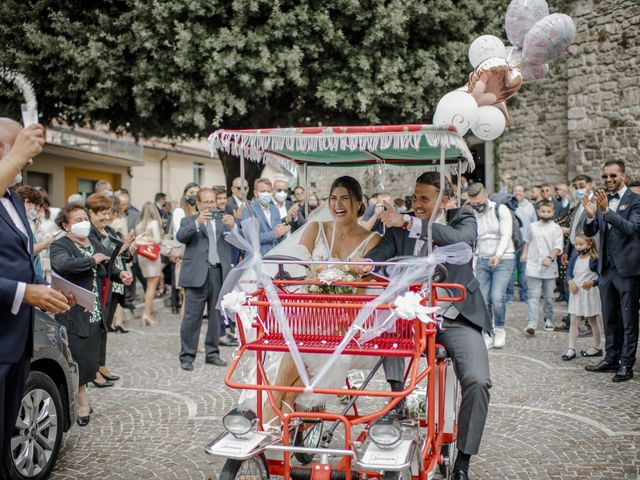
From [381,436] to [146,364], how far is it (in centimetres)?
555

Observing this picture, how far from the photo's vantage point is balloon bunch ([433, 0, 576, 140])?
510 cm

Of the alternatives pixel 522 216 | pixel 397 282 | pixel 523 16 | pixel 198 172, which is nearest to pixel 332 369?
pixel 397 282

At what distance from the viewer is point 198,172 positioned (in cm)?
4050

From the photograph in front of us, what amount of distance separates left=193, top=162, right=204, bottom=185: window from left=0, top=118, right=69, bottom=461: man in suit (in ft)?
121

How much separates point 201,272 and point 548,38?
4.73m

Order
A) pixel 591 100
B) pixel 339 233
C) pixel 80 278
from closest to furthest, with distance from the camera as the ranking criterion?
pixel 339 233 → pixel 80 278 → pixel 591 100

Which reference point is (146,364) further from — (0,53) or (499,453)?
(0,53)

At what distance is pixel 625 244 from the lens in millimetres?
7137

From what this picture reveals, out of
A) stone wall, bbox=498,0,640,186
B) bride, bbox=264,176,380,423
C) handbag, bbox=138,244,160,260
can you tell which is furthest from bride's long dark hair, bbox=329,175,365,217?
stone wall, bbox=498,0,640,186

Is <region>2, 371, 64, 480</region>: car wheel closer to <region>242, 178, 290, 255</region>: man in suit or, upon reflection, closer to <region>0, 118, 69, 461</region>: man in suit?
<region>0, 118, 69, 461</region>: man in suit

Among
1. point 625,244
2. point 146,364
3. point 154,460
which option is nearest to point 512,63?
point 625,244

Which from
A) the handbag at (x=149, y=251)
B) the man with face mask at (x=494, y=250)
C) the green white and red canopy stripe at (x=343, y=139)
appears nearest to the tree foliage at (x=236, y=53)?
the handbag at (x=149, y=251)

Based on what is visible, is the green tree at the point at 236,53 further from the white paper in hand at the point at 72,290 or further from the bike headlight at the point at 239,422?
the bike headlight at the point at 239,422

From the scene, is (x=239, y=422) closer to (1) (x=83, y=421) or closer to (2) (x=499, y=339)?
(1) (x=83, y=421)
